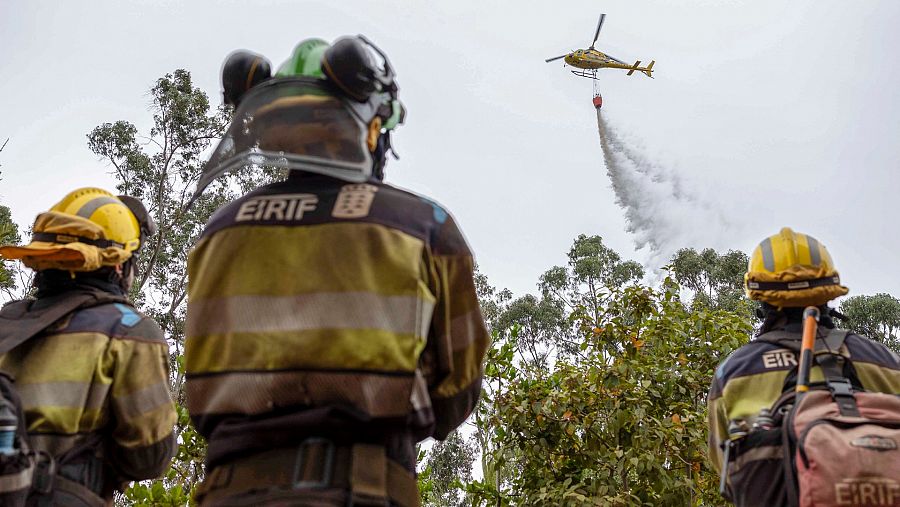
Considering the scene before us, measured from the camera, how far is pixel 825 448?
2.65 metres

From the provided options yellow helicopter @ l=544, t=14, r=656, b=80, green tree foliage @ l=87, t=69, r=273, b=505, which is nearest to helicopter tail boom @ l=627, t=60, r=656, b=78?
yellow helicopter @ l=544, t=14, r=656, b=80

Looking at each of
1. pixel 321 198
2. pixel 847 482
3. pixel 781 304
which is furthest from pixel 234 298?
pixel 781 304

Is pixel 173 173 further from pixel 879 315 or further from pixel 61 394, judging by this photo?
pixel 879 315

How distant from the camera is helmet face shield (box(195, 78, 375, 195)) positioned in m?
2.29

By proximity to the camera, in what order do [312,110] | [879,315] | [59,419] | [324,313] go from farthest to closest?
[879,315] → [59,419] → [312,110] → [324,313]

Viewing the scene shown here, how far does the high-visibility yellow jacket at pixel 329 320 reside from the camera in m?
2.01

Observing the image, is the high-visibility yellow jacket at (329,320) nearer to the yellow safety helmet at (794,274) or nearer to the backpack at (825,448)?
the backpack at (825,448)

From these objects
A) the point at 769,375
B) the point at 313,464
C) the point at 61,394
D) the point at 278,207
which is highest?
the point at 769,375

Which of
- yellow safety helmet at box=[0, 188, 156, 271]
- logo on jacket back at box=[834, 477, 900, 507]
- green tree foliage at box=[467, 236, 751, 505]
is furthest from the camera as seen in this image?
green tree foliage at box=[467, 236, 751, 505]

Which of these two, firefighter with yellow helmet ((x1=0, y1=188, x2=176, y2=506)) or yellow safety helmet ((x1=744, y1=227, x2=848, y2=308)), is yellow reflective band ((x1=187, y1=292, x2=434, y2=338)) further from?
yellow safety helmet ((x1=744, y1=227, x2=848, y2=308))

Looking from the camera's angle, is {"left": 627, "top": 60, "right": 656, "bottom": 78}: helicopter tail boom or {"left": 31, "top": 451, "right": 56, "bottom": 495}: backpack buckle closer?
{"left": 31, "top": 451, "right": 56, "bottom": 495}: backpack buckle

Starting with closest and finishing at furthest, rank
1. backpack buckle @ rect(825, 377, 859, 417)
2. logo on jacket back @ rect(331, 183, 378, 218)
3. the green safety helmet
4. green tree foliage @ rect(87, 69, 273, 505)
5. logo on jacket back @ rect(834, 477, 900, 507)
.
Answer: logo on jacket back @ rect(331, 183, 378, 218), the green safety helmet, logo on jacket back @ rect(834, 477, 900, 507), backpack buckle @ rect(825, 377, 859, 417), green tree foliage @ rect(87, 69, 273, 505)

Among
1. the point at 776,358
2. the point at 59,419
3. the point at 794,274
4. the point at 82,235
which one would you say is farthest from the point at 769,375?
the point at 82,235

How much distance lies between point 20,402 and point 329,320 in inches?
61.6
